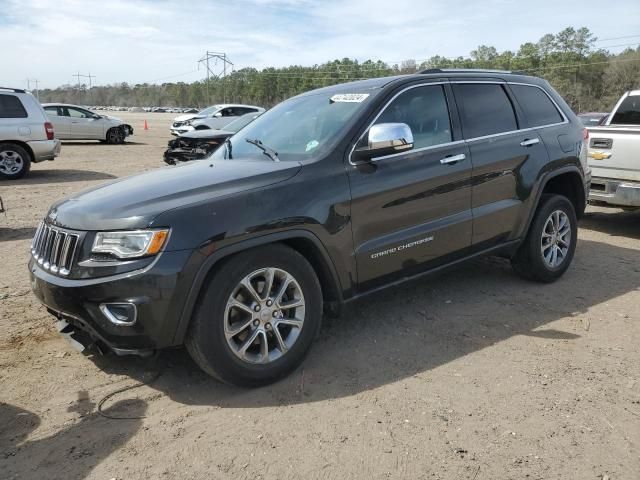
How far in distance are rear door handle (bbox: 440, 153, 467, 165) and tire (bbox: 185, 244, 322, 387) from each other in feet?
4.70

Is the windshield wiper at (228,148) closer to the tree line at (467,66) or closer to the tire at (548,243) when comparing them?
the tire at (548,243)

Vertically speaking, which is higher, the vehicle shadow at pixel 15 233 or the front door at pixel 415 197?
the front door at pixel 415 197

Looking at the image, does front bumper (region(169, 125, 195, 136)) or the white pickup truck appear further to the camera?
front bumper (region(169, 125, 195, 136))

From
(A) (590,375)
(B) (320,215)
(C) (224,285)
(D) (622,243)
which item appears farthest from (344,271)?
(D) (622,243)

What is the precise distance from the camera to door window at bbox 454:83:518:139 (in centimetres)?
448

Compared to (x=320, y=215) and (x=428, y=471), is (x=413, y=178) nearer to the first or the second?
(x=320, y=215)

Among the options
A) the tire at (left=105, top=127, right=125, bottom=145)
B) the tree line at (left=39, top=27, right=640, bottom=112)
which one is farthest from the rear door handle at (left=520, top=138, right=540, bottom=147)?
the tree line at (left=39, top=27, right=640, bottom=112)

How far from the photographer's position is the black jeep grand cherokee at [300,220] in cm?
299

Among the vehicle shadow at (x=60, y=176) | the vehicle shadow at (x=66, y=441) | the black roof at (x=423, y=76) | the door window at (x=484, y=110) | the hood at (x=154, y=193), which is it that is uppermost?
the black roof at (x=423, y=76)

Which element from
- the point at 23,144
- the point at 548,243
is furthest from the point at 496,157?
the point at 23,144

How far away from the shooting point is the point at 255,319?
3277mm

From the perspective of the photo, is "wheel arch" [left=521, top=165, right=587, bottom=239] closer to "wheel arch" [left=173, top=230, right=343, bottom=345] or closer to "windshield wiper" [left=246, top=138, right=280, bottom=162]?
"wheel arch" [left=173, top=230, right=343, bottom=345]

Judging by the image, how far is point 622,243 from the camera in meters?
6.84

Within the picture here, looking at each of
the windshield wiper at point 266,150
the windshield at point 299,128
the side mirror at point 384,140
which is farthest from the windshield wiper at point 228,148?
the side mirror at point 384,140
